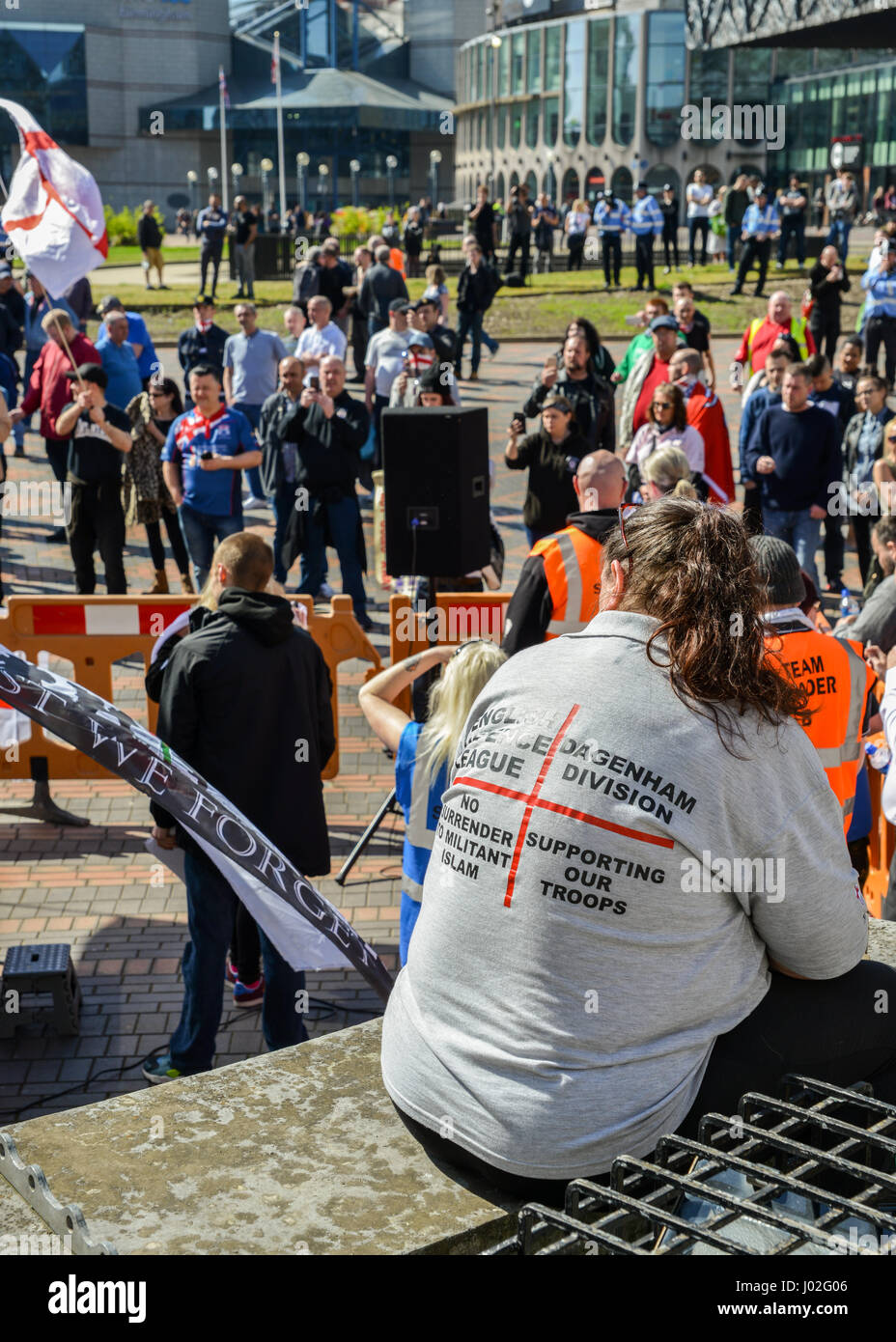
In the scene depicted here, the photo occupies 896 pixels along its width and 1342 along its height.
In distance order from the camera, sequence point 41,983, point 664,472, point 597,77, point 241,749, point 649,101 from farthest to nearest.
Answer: point 597,77
point 649,101
point 664,472
point 41,983
point 241,749

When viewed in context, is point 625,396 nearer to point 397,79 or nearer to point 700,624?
point 700,624

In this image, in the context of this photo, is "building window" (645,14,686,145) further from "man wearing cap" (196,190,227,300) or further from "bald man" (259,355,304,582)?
"bald man" (259,355,304,582)

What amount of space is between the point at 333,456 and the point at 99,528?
189cm

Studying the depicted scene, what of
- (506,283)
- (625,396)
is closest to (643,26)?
(506,283)

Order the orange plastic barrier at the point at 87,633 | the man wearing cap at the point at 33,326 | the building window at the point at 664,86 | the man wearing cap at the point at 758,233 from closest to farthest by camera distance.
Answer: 1. the orange plastic barrier at the point at 87,633
2. the man wearing cap at the point at 33,326
3. the man wearing cap at the point at 758,233
4. the building window at the point at 664,86

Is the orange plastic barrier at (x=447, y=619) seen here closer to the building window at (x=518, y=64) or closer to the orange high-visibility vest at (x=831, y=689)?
the orange high-visibility vest at (x=831, y=689)

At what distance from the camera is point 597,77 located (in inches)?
2768

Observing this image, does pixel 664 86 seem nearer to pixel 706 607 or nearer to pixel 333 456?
pixel 333 456

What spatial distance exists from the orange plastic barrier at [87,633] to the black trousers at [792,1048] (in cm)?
570

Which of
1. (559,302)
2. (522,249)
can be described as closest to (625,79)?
(522,249)

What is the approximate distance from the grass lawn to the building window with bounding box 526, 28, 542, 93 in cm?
4273

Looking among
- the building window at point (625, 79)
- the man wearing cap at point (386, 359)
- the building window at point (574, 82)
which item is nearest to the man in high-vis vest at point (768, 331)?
the man wearing cap at point (386, 359)

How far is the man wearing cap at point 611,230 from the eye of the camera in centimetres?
A: 3144

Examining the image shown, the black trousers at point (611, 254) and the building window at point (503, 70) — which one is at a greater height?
the building window at point (503, 70)
